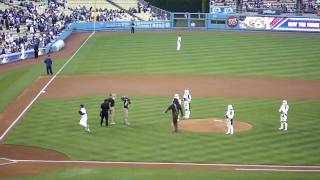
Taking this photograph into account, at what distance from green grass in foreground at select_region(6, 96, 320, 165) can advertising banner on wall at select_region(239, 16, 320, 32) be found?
1478 inches

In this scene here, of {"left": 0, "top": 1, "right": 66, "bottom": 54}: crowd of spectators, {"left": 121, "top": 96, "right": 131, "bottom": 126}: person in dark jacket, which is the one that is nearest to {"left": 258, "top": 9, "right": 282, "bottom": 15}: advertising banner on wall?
{"left": 0, "top": 1, "right": 66, "bottom": 54}: crowd of spectators

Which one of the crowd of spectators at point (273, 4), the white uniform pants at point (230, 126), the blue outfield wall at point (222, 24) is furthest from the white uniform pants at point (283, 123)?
the crowd of spectators at point (273, 4)

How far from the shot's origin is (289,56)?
51.9 metres

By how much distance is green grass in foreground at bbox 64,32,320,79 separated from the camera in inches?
1801

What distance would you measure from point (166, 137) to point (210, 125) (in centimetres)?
311

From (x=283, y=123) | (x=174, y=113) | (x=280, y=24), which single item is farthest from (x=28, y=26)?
(x=283, y=123)

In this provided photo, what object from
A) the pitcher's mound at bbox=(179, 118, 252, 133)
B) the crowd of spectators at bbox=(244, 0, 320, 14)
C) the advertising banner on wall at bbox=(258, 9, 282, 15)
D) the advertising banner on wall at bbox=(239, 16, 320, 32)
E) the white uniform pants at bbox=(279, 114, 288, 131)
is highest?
the crowd of spectators at bbox=(244, 0, 320, 14)

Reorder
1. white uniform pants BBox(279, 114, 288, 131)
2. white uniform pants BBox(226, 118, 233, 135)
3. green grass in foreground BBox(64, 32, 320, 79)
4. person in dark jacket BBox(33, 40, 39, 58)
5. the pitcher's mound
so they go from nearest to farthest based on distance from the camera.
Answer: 1. white uniform pants BBox(226, 118, 233, 135)
2. white uniform pants BBox(279, 114, 288, 131)
3. the pitcher's mound
4. green grass in foreground BBox(64, 32, 320, 79)
5. person in dark jacket BBox(33, 40, 39, 58)

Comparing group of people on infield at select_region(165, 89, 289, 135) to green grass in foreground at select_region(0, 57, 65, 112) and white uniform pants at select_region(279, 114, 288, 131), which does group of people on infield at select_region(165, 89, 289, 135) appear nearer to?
white uniform pants at select_region(279, 114, 288, 131)

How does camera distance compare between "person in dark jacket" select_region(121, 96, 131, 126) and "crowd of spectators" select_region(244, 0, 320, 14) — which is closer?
"person in dark jacket" select_region(121, 96, 131, 126)

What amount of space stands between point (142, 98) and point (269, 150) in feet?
40.1

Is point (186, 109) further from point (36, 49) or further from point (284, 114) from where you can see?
point (36, 49)

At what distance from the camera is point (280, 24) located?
70.4m

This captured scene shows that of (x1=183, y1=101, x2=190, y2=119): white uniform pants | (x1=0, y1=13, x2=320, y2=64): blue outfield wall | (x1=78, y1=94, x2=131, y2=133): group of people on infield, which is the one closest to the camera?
(x1=78, y1=94, x2=131, y2=133): group of people on infield
